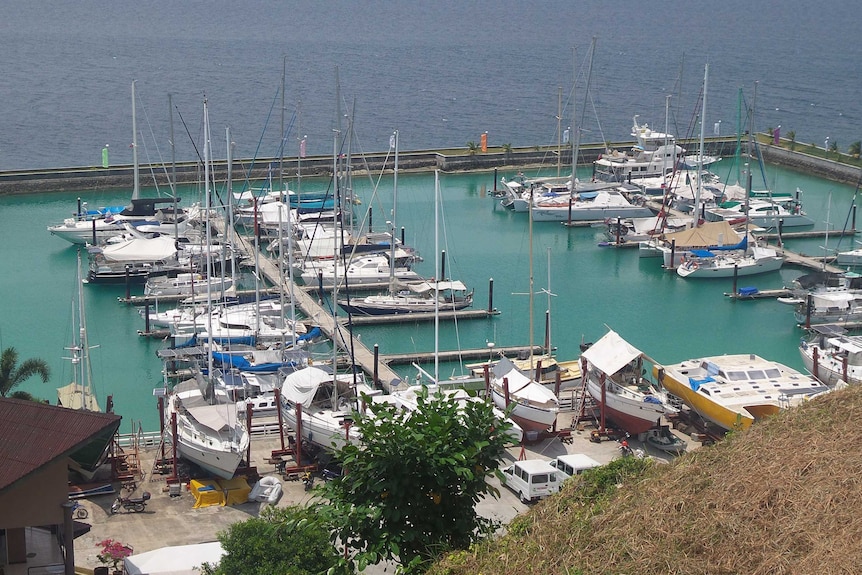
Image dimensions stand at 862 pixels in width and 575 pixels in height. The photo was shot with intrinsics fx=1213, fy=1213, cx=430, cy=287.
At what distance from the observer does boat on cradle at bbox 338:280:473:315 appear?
127ft

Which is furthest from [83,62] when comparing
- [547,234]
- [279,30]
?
[547,234]

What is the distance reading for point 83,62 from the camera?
374 ft

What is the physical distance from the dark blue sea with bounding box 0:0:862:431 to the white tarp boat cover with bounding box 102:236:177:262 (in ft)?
4.62

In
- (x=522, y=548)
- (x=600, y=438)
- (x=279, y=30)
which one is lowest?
(x=600, y=438)

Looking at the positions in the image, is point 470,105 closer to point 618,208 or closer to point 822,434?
point 618,208

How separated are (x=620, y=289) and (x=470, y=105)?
5223 centimetres

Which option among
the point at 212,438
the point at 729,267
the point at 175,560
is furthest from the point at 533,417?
the point at 729,267

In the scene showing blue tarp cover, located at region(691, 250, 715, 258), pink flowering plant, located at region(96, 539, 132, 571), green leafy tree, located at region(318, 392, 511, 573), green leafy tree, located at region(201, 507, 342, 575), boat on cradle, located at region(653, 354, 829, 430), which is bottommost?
pink flowering plant, located at region(96, 539, 132, 571)

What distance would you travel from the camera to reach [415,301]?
128ft

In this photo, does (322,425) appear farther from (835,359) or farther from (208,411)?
(835,359)

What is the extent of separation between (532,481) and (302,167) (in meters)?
38.4

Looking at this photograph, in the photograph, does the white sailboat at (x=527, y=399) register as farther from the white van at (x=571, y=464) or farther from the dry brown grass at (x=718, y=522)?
the dry brown grass at (x=718, y=522)

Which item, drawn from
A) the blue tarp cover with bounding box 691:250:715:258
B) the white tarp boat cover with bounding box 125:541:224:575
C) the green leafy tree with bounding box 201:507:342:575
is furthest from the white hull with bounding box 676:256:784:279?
the green leafy tree with bounding box 201:507:342:575

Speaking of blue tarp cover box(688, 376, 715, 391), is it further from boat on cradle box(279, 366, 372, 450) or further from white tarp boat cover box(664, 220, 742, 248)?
white tarp boat cover box(664, 220, 742, 248)
